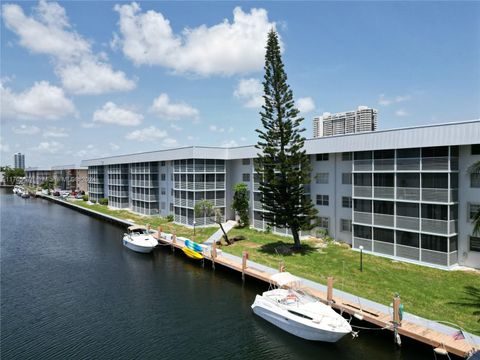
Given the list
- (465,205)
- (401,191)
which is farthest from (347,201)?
(465,205)

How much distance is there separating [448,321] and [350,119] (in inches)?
1385

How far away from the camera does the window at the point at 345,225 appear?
3231cm

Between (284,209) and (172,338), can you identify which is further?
(284,209)

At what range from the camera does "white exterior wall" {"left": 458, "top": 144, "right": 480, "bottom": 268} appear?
24.1 meters

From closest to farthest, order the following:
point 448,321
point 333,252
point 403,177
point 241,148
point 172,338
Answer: point 448,321 < point 172,338 < point 403,177 < point 333,252 < point 241,148

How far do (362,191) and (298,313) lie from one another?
15.0 metres

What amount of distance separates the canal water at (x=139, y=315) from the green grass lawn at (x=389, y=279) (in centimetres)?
284

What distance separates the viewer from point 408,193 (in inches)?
1037

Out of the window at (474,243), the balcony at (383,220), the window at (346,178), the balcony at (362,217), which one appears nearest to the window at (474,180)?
the window at (474,243)

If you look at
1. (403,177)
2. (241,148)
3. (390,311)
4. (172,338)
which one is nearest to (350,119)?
(241,148)

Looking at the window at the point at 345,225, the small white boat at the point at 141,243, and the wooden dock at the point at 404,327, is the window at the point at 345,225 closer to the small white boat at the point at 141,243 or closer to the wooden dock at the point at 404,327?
the wooden dock at the point at 404,327

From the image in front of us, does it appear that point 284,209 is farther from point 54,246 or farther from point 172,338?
point 54,246

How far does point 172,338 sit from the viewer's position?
18.1 meters

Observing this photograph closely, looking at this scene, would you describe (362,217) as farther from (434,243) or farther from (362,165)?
(434,243)
